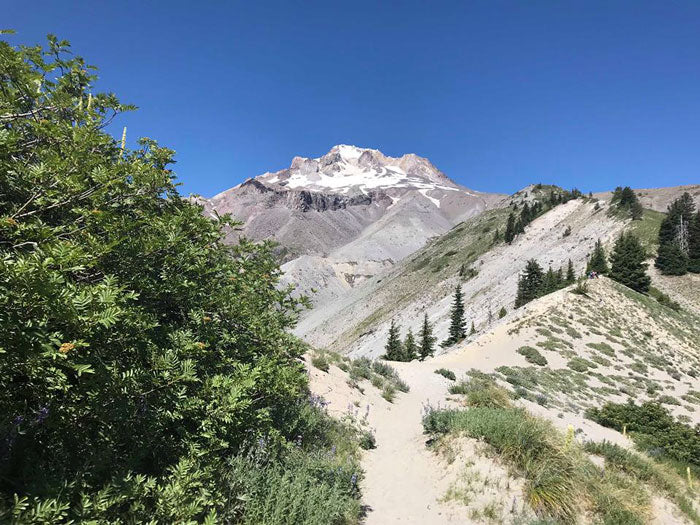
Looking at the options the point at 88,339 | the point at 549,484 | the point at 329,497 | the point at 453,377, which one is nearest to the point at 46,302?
the point at 88,339

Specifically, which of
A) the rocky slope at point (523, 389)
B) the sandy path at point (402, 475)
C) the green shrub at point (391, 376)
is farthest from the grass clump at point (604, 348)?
the sandy path at point (402, 475)

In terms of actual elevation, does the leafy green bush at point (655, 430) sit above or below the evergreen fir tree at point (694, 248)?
below

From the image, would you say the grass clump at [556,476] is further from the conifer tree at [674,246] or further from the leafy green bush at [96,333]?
the conifer tree at [674,246]

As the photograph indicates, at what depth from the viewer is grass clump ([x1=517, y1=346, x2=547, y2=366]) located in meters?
25.5

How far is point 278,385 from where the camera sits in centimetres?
536

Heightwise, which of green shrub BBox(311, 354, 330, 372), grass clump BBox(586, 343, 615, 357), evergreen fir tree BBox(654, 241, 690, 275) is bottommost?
green shrub BBox(311, 354, 330, 372)

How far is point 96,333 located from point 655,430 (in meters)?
19.5

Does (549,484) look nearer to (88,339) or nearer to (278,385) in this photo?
(278,385)

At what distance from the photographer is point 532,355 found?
26.3 m

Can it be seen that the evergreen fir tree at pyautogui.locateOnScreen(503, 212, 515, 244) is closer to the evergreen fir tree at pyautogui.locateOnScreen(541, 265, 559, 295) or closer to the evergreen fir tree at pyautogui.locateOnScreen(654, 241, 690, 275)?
the evergreen fir tree at pyautogui.locateOnScreen(654, 241, 690, 275)

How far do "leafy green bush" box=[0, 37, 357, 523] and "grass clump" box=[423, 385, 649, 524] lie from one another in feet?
13.2

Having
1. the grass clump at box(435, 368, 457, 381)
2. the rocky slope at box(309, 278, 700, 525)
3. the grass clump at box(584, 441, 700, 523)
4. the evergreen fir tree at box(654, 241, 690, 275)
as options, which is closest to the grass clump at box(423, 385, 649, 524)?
the rocky slope at box(309, 278, 700, 525)

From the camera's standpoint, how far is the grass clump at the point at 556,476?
6.35 meters

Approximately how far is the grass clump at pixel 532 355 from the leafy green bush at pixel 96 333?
81.2 ft
